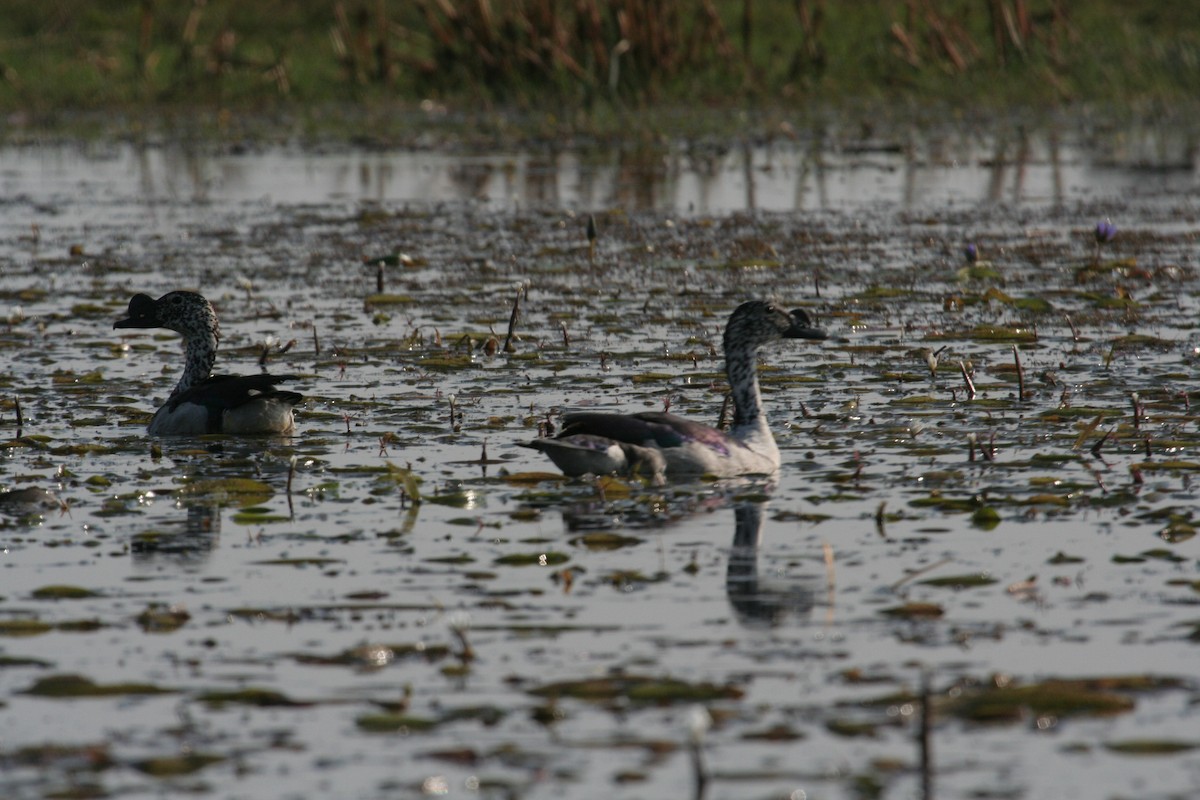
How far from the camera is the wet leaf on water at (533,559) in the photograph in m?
7.17

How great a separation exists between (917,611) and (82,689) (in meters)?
2.62

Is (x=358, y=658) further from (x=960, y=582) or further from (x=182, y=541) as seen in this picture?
(x=960, y=582)

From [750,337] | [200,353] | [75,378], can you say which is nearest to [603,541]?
[750,337]

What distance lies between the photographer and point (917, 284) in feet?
47.4

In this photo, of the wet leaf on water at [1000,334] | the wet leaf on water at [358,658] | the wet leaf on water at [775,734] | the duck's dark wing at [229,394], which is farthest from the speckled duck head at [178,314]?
the wet leaf on water at [775,734]

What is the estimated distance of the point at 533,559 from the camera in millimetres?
7203

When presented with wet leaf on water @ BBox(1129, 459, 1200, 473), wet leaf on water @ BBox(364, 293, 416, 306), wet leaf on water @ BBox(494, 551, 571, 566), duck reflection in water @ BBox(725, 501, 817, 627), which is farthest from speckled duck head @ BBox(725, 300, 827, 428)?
wet leaf on water @ BBox(364, 293, 416, 306)

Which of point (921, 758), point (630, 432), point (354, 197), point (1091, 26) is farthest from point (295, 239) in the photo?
point (1091, 26)

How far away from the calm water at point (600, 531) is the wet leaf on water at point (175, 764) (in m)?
0.01

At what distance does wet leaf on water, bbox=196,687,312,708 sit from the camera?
5.57m

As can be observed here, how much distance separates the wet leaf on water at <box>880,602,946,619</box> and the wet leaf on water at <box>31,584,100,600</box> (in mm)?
2752

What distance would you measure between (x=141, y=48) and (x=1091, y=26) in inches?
615

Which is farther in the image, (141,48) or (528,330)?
(141,48)

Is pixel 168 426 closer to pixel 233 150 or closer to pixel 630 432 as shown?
pixel 630 432
